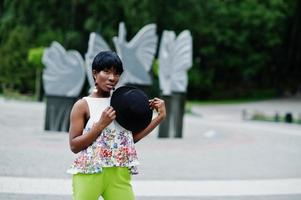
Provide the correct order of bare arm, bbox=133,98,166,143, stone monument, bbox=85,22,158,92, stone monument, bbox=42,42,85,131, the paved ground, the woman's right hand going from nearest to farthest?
the woman's right hand < bare arm, bbox=133,98,166,143 < the paved ground < stone monument, bbox=42,42,85,131 < stone monument, bbox=85,22,158,92

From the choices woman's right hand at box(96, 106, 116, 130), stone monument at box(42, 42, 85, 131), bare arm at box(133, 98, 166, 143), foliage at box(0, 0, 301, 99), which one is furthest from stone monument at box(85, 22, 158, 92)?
foliage at box(0, 0, 301, 99)

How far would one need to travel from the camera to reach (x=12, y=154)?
12102mm

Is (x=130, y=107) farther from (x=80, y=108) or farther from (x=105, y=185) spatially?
(x=105, y=185)

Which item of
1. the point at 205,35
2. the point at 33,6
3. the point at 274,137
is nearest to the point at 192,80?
the point at 205,35

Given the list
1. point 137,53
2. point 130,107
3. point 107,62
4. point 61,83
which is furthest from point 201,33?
point 130,107

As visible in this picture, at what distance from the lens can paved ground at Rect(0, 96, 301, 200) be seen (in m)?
8.56

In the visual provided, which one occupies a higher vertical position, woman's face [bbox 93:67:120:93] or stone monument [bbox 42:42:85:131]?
woman's face [bbox 93:67:120:93]

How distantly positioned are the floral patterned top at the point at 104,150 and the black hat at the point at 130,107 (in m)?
0.09

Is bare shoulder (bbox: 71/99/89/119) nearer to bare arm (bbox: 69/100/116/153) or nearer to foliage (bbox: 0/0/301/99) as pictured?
bare arm (bbox: 69/100/116/153)

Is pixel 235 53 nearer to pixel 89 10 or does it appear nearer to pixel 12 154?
pixel 89 10

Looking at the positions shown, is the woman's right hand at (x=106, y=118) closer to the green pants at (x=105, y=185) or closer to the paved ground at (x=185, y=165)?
the green pants at (x=105, y=185)

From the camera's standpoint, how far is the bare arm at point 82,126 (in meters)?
4.02

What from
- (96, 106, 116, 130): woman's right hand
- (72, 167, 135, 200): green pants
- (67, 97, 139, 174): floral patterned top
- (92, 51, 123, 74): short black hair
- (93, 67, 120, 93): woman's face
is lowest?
(72, 167, 135, 200): green pants

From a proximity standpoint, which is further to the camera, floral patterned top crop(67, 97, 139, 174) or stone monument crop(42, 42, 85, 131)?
stone monument crop(42, 42, 85, 131)
